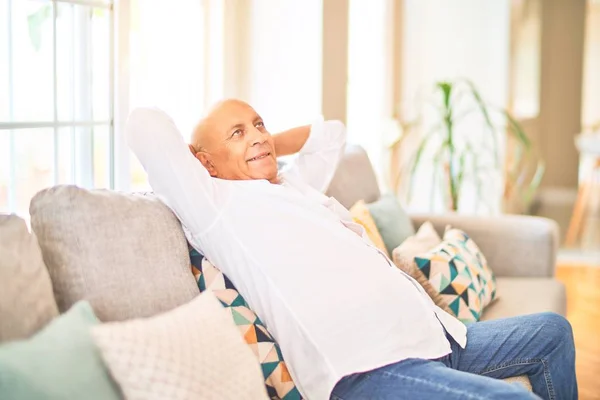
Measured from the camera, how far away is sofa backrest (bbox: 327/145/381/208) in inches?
117

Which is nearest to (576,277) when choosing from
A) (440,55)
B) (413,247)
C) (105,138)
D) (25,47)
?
(440,55)

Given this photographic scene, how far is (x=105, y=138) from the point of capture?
2.68 m

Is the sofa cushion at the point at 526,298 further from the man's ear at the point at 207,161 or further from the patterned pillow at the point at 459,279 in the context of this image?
the man's ear at the point at 207,161

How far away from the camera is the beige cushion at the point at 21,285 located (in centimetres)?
146

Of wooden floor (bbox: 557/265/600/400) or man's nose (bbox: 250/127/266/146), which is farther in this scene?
wooden floor (bbox: 557/265/600/400)

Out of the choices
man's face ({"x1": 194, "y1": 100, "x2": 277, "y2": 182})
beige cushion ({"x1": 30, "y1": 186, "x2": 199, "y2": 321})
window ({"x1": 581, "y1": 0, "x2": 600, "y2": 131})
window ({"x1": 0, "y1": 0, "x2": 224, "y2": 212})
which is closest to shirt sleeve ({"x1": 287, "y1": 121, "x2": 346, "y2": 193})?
man's face ({"x1": 194, "y1": 100, "x2": 277, "y2": 182})

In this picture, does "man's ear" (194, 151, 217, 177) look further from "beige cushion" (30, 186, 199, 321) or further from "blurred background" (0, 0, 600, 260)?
"blurred background" (0, 0, 600, 260)

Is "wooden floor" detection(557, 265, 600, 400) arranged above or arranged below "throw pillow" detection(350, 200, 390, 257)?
below

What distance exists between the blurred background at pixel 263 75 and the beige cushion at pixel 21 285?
779 millimetres

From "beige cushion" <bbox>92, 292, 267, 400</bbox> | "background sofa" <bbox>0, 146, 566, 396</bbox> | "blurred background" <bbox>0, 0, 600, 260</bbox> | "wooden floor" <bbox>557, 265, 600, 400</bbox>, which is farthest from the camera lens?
"wooden floor" <bbox>557, 265, 600, 400</bbox>

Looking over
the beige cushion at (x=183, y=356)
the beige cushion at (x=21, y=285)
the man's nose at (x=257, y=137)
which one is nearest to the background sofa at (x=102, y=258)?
the beige cushion at (x=21, y=285)

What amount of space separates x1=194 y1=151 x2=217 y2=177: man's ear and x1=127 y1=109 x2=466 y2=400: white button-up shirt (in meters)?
0.16

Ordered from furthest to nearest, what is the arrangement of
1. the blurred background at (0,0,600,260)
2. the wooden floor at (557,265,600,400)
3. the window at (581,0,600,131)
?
the window at (581,0,600,131), the wooden floor at (557,265,600,400), the blurred background at (0,0,600,260)

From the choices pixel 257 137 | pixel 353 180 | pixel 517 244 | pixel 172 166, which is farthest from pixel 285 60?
pixel 172 166
